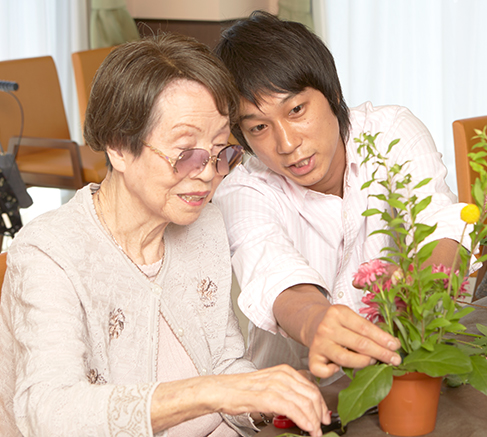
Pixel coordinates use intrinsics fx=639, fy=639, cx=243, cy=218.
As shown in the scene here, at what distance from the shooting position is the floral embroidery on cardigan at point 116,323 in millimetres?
1263

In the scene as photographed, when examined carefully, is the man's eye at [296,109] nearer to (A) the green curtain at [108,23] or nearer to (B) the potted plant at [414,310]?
(B) the potted plant at [414,310]

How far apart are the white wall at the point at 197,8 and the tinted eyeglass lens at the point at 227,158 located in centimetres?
419

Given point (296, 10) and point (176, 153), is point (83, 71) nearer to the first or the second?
point (296, 10)

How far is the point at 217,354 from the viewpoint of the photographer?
143cm

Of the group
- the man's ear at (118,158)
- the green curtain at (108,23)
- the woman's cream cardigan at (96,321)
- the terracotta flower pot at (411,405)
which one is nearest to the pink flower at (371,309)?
the terracotta flower pot at (411,405)

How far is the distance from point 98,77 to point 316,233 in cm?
76

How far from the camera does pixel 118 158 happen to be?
131 centimetres

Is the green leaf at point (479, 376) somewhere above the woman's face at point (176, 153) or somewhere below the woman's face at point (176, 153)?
below

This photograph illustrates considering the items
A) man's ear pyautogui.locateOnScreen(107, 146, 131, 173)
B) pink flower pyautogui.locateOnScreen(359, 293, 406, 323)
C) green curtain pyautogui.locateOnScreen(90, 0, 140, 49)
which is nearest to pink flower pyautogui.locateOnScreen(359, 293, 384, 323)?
pink flower pyautogui.locateOnScreen(359, 293, 406, 323)

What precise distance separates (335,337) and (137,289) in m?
0.47

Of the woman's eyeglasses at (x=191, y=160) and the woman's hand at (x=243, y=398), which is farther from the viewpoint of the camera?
the woman's eyeglasses at (x=191, y=160)

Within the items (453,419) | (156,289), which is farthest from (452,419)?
(156,289)

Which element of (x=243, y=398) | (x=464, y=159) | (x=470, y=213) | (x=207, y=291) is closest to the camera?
(x=470, y=213)

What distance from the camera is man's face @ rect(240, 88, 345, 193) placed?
1.50 metres
